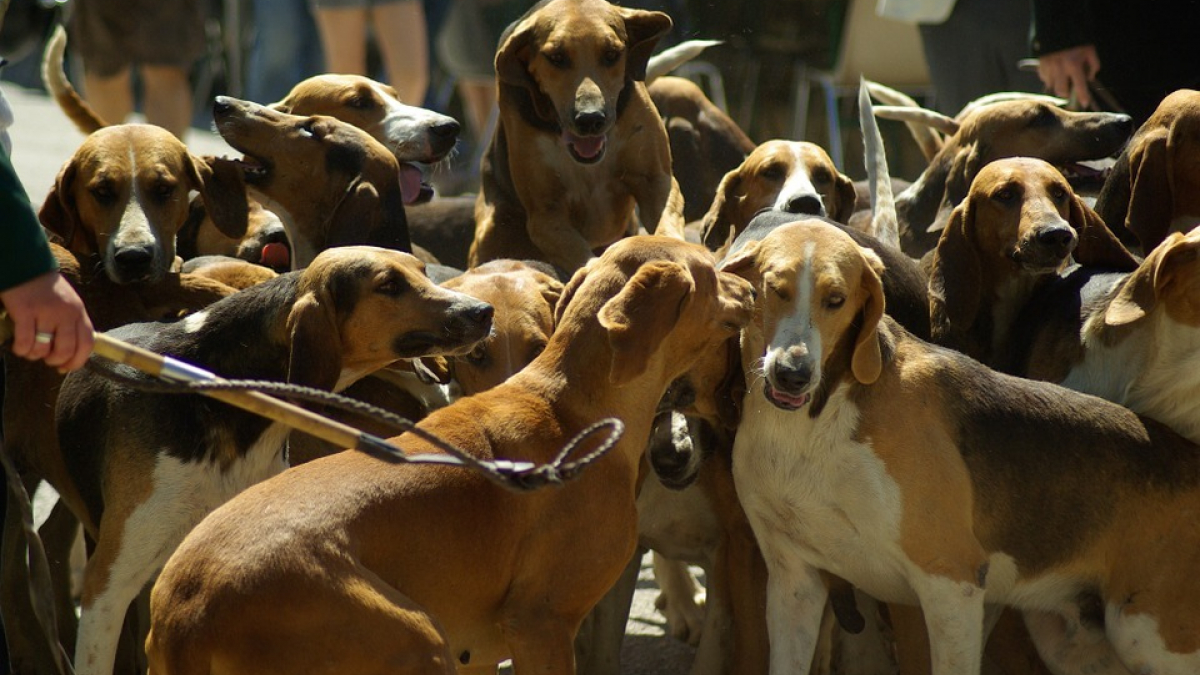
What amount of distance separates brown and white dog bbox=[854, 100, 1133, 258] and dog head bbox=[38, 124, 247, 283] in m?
3.01

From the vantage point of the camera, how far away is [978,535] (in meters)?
4.97

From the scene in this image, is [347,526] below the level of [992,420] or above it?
above

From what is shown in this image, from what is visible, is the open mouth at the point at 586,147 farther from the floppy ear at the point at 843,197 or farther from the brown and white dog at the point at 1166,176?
the brown and white dog at the point at 1166,176

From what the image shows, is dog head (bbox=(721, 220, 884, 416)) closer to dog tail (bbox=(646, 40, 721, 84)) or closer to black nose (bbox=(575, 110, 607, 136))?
black nose (bbox=(575, 110, 607, 136))

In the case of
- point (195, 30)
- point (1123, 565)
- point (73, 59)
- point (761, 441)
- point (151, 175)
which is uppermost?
point (151, 175)

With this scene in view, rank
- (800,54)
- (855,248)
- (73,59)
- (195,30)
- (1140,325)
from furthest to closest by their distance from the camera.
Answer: (73,59) < (195,30) < (800,54) < (1140,325) < (855,248)

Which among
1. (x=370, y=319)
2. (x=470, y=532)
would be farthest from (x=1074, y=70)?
(x=470, y=532)

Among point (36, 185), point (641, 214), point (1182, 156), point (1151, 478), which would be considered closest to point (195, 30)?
point (36, 185)

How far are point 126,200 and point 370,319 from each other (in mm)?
1368

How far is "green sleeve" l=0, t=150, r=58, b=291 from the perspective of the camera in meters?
3.50

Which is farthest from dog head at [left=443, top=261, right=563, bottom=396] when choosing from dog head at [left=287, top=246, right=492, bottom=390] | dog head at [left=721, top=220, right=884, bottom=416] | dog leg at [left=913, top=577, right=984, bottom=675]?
dog leg at [left=913, top=577, right=984, bottom=675]

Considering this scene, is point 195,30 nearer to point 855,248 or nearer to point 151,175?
point 151,175

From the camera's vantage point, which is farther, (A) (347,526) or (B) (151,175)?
(B) (151,175)

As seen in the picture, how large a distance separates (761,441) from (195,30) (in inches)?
332
